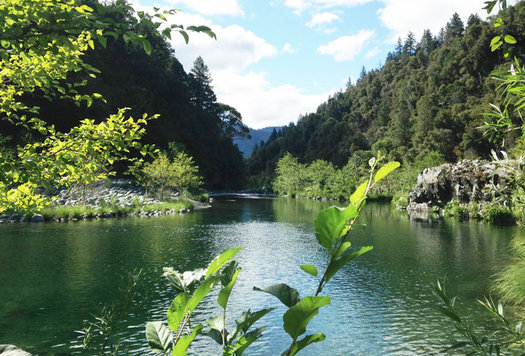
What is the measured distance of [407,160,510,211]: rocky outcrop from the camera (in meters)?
31.2

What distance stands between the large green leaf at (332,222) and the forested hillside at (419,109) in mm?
39952

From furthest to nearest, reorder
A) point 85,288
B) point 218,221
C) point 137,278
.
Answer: point 218,221 < point 85,288 < point 137,278

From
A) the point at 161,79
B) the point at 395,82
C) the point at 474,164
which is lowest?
the point at 474,164

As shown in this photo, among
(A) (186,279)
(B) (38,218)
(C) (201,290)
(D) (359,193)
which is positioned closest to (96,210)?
(B) (38,218)

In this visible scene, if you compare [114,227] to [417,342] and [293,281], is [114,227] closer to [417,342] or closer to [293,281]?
[293,281]

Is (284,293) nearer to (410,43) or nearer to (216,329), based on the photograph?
(216,329)

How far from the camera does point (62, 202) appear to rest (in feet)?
99.6

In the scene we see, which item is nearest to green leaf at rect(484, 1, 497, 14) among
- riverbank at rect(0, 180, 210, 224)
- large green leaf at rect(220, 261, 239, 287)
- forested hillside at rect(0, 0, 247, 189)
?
large green leaf at rect(220, 261, 239, 287)

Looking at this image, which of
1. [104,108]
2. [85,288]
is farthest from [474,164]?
[104,108]

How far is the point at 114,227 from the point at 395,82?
3813 inches

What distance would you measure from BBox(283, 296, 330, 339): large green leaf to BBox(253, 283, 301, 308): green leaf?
0.19ft

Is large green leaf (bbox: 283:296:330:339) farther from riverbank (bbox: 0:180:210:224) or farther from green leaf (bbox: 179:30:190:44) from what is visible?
riverbank (bbox: 0:180:210:224)

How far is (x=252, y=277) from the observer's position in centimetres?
1338

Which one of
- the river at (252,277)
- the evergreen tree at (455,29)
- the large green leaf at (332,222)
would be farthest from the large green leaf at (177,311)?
the evergreen tree at (455,29)
